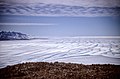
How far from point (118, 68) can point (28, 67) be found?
158 cm

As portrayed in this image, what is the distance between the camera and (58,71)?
3.68m

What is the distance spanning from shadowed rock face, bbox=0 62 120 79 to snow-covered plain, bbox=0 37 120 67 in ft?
0.52

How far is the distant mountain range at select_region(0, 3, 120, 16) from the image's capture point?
4.18 metres

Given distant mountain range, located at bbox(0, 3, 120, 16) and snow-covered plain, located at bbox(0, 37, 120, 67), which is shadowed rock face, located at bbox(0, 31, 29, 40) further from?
distant mountain range, located at bbox(0, 3, 120, 16)

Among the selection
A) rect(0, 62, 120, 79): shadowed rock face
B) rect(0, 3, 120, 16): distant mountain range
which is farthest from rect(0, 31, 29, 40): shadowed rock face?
rect(0, 62, 120, 79): shadowed rock face

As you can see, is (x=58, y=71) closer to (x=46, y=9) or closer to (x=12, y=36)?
(x=12, y=36)

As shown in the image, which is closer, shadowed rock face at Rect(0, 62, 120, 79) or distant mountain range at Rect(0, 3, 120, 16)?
shadowed rock face at Rect(0, 62, 120, 79)

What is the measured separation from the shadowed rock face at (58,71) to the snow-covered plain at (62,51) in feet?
0.52

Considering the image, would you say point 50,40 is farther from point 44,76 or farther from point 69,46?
point 44,76

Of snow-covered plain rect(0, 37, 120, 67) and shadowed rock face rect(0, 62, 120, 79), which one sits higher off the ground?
snow-covered plain rect(0, 37, 120, 67)

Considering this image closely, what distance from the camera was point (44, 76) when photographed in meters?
3.48

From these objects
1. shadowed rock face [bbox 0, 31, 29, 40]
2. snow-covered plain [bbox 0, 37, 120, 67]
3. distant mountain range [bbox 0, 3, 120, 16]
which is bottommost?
snow-covered plain [bbox 0, 37, 120, 67]

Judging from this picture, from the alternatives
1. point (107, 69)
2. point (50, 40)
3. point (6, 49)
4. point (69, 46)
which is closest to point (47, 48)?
point (50, 40)

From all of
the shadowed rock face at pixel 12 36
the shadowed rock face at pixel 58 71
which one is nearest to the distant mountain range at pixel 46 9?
the shadowed rock face at pixel 12 36
